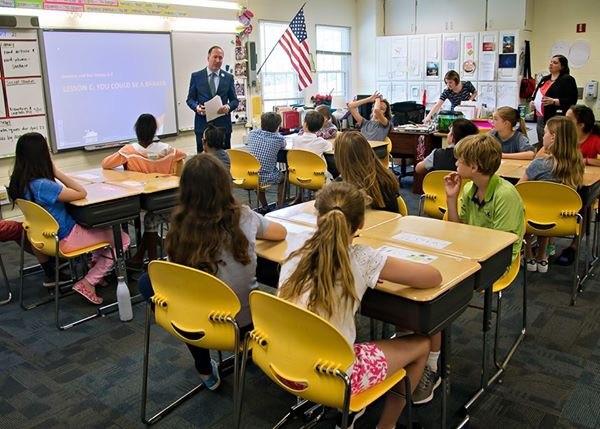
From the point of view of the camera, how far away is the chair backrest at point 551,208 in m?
3.26

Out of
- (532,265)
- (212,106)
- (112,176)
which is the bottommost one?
(532,265)

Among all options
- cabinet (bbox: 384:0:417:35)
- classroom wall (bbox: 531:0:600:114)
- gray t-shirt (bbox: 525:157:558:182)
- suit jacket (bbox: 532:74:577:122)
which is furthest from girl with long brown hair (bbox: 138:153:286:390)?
cabinet (bbox: 384:0:417:35)

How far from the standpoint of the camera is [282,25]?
856 cm

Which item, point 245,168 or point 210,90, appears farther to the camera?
point 210,90

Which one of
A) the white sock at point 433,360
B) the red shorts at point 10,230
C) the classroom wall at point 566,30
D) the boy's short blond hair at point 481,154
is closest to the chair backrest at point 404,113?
the classroom wall at point 566,30

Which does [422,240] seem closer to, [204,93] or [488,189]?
[488,189]

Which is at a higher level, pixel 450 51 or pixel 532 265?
pixel 450 51

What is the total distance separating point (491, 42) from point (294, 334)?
323 inches

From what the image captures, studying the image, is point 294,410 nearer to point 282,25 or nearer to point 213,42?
point 213,42

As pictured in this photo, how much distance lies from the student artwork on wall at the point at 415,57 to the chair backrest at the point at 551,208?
21.5 ft

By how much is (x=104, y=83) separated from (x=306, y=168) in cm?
262

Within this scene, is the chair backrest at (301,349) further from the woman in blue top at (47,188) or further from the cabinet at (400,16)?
the cabinet at (400,16)

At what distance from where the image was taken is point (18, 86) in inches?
211

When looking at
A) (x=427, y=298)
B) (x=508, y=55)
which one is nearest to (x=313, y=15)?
(x=508, y=55)
